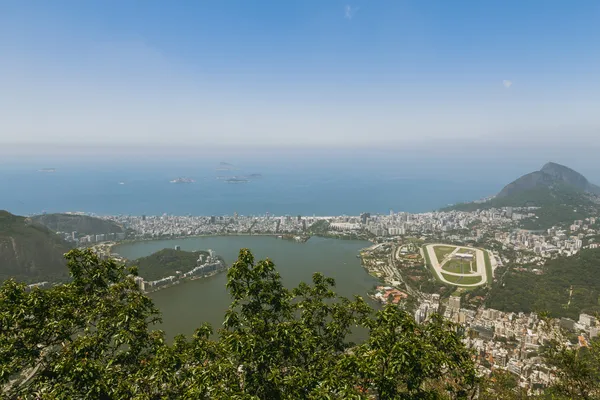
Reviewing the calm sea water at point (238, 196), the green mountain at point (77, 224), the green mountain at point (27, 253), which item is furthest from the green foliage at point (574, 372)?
the calm sea water at point (238, 196)

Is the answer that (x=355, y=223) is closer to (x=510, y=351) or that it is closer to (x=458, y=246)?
(x=458, y=246)

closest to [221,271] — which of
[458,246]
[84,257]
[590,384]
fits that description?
[84,257]

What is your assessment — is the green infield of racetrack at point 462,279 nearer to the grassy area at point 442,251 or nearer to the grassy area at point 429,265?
the grassy area at point 429,265

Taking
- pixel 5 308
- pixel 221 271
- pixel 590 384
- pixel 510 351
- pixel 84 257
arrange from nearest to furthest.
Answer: pixel 5 308
pixel 84 257
pixel 590 384
pixel 510 351
pixel 221 271

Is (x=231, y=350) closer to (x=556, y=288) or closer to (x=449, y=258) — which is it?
(x=556, y=288)

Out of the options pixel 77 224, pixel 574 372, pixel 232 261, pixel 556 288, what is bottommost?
pixel 232 261

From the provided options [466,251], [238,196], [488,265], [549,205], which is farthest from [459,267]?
[238,196]

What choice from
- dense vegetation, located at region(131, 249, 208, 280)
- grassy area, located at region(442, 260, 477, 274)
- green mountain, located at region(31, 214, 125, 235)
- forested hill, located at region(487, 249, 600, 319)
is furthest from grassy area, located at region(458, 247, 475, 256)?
green mountain, located at region(31, 214, 125, 235)
